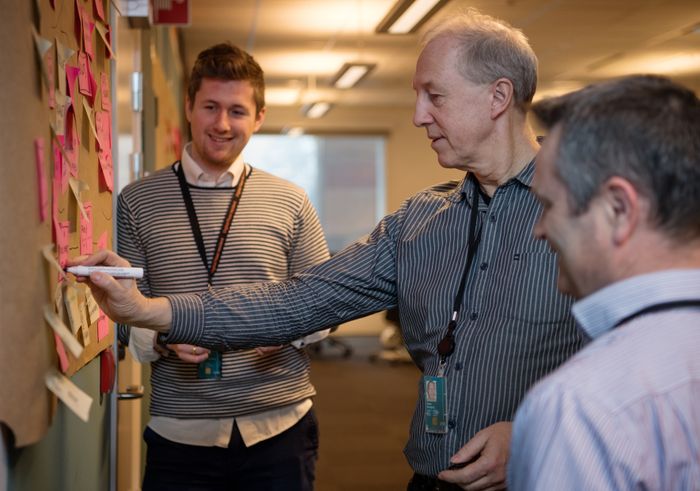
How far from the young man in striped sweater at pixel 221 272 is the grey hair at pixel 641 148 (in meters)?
1.36

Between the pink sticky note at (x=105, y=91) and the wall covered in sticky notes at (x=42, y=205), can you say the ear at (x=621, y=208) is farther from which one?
the pink sticky note at (x=105, y=91)

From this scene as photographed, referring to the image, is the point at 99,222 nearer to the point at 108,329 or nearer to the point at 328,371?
the point at 108,329

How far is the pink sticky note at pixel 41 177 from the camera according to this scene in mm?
1167

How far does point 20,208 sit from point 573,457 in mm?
778

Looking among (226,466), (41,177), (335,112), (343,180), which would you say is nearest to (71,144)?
(41,177)

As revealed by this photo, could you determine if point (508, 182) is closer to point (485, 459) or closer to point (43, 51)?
point (485, 459)

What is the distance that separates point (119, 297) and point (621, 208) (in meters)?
0.94

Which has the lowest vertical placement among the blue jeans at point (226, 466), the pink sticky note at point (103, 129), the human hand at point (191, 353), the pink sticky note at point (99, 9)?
the blue jeans at point (226, 466)

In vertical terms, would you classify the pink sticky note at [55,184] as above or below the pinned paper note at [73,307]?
above

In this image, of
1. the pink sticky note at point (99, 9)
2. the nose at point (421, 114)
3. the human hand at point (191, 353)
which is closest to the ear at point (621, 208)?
the nose at point (421, 114)

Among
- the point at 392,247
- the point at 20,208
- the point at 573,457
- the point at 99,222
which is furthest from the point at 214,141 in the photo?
the point at 573,457

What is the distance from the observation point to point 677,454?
0.86 meters

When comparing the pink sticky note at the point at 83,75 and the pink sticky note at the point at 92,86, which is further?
the pink sticky note at the point at 92,86

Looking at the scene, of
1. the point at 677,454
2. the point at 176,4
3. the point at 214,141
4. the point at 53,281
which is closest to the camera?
the point at 677,454
